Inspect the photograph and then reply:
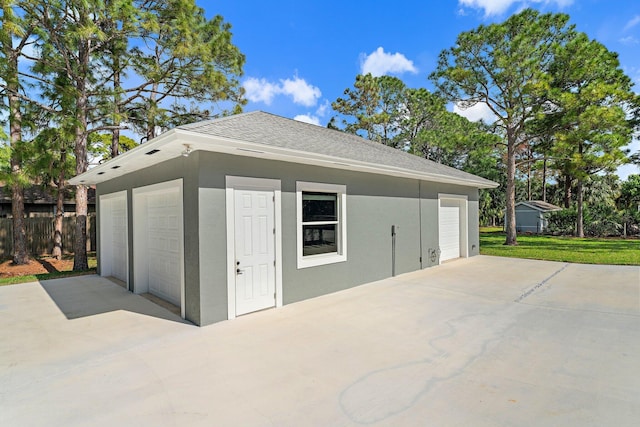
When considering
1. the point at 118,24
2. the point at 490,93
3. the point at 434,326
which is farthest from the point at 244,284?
the point at 490,93

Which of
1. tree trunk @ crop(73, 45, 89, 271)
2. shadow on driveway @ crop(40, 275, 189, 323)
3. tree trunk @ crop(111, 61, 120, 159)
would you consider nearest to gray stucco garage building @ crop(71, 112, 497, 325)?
shadow on driveway @ crop(40, 275, 189, 323)

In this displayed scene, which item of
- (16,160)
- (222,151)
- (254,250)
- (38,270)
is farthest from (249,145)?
(38,270)

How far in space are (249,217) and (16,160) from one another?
9.62m

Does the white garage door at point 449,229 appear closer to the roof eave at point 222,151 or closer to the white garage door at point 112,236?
the roof eave at point 222,151

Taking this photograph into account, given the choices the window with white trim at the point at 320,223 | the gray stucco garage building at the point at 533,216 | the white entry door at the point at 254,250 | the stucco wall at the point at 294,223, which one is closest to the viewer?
the stucco wall at the point at 294,223

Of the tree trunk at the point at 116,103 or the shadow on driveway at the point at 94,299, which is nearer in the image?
the shadow on driveway at the point at 94,299

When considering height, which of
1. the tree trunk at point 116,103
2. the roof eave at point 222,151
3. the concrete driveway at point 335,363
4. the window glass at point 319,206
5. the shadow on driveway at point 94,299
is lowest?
the shadow on driveway at point 94,299

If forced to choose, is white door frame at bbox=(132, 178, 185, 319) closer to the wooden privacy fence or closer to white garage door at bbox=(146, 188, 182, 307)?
white garage door at bbox=(146, 188, 182, 307)

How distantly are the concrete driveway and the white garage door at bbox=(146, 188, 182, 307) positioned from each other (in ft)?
1.67

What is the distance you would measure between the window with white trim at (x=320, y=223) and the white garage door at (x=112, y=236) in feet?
16.6

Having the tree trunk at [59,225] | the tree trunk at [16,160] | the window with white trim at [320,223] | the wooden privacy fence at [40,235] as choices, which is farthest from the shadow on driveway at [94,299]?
the wooden privacy fence at [40,235]

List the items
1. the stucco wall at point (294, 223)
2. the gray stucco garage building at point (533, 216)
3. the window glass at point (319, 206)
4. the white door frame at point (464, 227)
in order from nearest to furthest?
the stucco wall at point (294, 223)
the window glass at point (319, 206)
the white door frame at point (464, 227)
the gray stucco garage building at point (533, 216)

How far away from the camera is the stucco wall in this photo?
4645 millimetres

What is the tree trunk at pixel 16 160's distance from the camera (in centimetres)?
890
